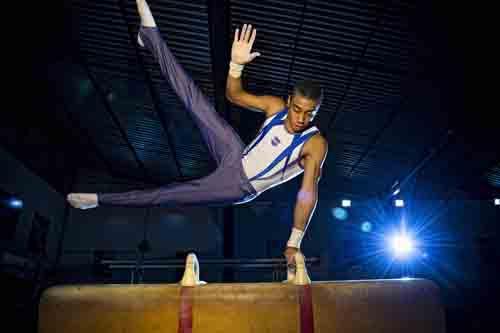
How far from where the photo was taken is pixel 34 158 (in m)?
10.7

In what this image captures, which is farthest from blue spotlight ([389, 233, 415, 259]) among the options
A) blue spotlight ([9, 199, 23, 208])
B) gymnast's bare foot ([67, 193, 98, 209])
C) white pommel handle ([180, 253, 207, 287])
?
white pommel handle ([180, 253, 207, 287])

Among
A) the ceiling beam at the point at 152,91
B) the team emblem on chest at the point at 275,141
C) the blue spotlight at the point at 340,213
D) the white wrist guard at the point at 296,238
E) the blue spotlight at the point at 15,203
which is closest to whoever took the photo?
the white wrist guard at the point at 296,238

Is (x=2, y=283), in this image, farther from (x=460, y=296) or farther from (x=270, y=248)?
(x=460, y=296)

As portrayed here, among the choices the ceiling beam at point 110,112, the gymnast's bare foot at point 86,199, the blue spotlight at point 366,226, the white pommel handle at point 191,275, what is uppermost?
the ceiling beam at point 110,112

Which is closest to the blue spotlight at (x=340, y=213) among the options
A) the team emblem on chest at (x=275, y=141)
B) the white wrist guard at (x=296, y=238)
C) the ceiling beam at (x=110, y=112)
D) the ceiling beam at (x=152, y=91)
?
the ceiling beam at (x=152, y=91)

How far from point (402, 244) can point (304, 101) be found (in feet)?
31.1

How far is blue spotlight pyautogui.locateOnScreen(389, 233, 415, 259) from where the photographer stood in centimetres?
1155

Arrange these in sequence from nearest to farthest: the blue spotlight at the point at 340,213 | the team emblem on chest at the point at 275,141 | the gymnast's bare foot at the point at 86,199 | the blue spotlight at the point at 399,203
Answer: the team emblem on chest at the point at 275,141
the gymnast's bare foot at the point at 86,199
the blue spotlight at the point at 399,203
the blue spotlight at the point at 340,213

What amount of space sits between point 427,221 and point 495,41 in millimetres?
7547

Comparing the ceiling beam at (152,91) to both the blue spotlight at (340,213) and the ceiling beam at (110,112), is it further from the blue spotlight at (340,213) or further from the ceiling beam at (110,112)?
the blue spotlight at (340,213)

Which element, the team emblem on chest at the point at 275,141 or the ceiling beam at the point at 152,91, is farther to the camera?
the ceiling beam at the point at 152,91

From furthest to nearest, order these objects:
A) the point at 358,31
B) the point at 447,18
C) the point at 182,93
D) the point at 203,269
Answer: the point at 203,269 → the point at 358,31 → the point at 447,18 → the point at 182,93

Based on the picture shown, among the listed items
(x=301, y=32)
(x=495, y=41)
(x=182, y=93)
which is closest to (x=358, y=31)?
(x=301, y=32)

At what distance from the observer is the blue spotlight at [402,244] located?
1155 cm
